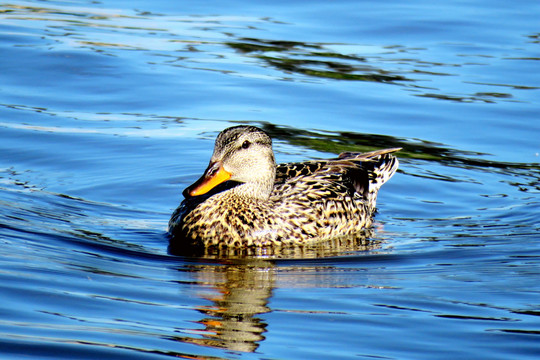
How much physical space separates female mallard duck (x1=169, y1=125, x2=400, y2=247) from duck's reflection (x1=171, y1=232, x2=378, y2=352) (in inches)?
7.6

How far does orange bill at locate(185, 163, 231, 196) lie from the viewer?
8.57 metres

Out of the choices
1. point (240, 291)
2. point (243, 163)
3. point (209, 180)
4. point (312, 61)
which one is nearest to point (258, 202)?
point (243, 163)

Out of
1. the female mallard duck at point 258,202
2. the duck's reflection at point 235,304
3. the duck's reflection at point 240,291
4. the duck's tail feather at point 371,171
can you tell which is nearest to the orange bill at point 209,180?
the female mallard duck at point 258,202

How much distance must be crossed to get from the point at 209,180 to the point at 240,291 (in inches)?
58.5

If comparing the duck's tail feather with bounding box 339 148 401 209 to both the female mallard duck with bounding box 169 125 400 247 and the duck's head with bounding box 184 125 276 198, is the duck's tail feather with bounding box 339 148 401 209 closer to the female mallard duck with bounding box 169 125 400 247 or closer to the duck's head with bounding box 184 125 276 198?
the female mallard duck with bounding box 169 125 400 247

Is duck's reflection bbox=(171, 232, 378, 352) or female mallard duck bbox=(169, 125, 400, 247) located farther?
female mallard duck bbox=(169, 125, 400, 247)

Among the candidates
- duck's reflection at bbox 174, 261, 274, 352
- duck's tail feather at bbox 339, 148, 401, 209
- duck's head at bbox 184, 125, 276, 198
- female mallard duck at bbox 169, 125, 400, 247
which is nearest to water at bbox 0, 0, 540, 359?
duck's reflection at bbox 174, 261, 274, 352

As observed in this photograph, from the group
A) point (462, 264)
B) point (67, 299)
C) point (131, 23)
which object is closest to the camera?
point (67, 299)

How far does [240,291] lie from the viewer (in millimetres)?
7523

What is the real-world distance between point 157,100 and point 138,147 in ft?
5.03

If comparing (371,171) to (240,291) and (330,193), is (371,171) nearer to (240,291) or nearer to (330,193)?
(330,193)

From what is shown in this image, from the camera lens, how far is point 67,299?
6883 mm

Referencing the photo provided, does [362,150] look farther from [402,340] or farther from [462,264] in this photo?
[402,340]

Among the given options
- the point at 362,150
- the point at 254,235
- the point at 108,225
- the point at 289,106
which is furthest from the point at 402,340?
the point at 289,106
